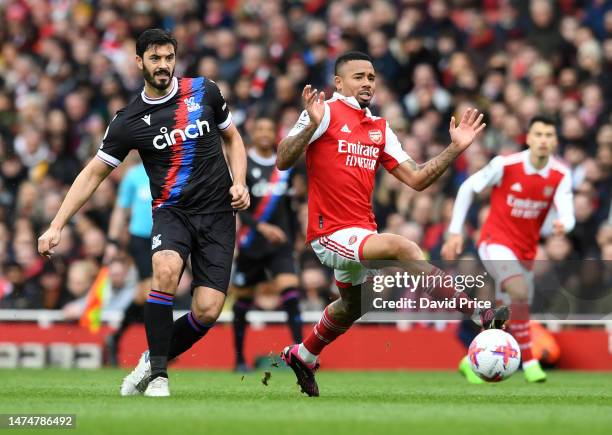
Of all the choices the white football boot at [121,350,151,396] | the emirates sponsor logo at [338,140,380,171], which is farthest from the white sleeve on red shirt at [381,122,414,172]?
the white football boot at [121,350,151,396]

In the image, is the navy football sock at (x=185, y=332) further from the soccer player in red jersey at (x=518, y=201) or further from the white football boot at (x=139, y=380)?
the soccer player in red jersey at (x=518, y=201)

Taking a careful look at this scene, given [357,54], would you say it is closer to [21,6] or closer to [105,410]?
[105,410]

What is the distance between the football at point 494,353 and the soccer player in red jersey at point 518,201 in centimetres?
312

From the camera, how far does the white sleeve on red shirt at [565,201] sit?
1259 centimetres

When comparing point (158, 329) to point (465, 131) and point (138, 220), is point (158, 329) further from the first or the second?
point (138, 220)

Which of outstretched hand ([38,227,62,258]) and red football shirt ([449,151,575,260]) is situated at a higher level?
red football shirt ([449,151,575,260])

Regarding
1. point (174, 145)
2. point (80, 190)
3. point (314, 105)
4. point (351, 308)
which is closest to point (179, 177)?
point (174, 145)

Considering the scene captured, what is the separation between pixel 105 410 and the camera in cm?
832

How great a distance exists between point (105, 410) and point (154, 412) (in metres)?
0.41

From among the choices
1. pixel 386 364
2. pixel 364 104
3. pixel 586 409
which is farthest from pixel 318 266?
pixel 586 409

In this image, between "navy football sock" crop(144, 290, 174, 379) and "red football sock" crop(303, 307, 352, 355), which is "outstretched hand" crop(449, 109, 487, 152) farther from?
"navy football sock" crop(144, 290, 174, 379)

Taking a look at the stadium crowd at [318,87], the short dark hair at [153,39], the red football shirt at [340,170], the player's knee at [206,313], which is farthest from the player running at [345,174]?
the stadium crowd at [318,87]

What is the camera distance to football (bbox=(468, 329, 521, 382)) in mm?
9477

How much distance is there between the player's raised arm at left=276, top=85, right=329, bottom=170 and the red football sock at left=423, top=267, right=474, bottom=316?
1.23m
